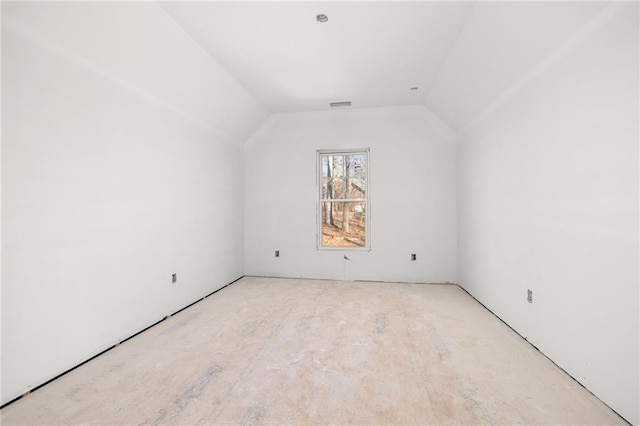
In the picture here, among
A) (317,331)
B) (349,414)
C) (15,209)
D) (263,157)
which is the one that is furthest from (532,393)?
(263,157)

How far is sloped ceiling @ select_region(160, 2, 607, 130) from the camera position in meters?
2.08

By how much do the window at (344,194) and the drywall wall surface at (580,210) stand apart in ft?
7.04

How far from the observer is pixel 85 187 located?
2.15 meters

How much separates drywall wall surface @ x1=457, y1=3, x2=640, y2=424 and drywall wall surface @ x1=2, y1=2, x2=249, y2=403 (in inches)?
116

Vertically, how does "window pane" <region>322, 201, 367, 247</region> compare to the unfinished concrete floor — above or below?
above

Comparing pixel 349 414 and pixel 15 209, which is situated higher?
pixel 15 209

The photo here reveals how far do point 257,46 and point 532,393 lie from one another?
11.1 ft

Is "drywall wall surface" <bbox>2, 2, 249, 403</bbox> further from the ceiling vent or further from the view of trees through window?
the view of trees through window

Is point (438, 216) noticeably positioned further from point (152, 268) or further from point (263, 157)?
point (152, 268)

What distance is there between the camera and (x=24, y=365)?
1.74 meters

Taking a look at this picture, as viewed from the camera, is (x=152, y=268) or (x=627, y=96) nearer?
(x=627, y=96)

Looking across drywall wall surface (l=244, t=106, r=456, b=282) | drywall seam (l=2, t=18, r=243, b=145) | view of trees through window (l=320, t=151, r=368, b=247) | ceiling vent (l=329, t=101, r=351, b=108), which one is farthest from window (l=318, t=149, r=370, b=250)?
drywall seam (l=2, t=18, r=243, b=145)

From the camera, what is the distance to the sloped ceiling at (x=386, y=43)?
2.08m

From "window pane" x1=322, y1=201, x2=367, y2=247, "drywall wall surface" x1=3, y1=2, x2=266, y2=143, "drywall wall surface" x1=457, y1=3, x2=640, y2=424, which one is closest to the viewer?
"drywall wall surface" x1=457, y1=3, x2=640, y2=424
